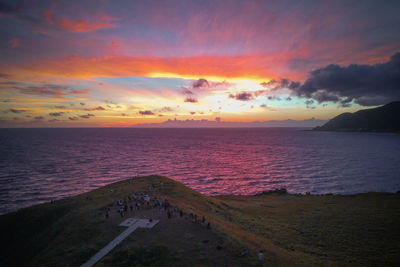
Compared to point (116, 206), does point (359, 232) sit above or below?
below

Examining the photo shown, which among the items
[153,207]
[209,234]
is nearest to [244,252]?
[209,234]

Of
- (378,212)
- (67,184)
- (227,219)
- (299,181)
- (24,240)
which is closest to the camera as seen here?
(24,240)

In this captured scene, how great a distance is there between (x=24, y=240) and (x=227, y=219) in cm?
3431

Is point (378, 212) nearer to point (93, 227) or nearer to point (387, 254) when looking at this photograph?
point (387, 254)

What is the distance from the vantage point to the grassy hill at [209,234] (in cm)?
2088

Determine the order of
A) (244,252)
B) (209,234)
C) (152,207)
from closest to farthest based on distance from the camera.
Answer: (244,252) < (209,234) < (152,207)

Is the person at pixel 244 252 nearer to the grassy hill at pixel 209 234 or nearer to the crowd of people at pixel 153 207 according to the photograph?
the grassy hill at pixel 209 234

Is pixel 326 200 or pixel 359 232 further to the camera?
pixel 326 200

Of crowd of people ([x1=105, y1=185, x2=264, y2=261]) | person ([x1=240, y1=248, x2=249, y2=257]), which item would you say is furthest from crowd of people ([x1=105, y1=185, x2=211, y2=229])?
person ([x1=240, y1=248, x2=249, y2=257])

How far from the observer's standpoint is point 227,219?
118 ft

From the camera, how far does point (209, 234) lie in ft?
79.0

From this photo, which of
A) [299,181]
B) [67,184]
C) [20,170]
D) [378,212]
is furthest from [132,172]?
[378,212]

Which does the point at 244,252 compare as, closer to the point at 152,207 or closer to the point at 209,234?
the point at 209,234

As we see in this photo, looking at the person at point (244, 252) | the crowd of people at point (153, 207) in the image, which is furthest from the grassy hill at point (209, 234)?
the crowd of people at point (153, 207)
